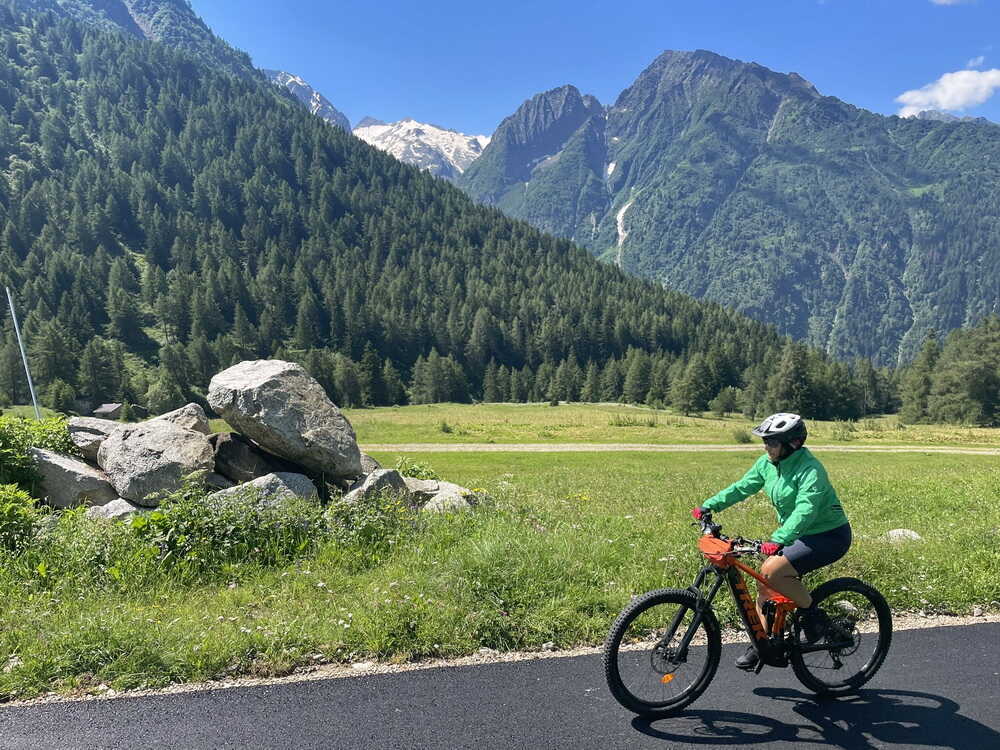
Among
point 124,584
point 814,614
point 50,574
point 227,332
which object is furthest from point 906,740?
point 227,332

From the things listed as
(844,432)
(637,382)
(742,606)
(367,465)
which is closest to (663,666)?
(742,606)

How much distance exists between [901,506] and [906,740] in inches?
561

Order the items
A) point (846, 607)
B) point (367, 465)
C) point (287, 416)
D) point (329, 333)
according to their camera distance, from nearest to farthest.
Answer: point (846, 607) < point (287, 416) < point (367, 465) < point (329, 333)

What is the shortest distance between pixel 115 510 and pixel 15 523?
93.7 inches

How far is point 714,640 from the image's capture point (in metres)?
6.29

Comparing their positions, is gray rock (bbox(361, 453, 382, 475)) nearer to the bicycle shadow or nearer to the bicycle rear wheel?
the bicycle shadow

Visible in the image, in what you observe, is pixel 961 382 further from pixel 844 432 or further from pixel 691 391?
pixel 844 432

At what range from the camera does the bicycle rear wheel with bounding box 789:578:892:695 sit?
6.53 m

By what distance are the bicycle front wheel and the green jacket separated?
47.5 inches

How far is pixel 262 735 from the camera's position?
5.60 m

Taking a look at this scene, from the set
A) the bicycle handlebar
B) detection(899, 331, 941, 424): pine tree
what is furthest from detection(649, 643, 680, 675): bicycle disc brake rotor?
detection(899, 331, 941, 424): pine tree

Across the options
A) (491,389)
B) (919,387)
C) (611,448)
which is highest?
(919,387)

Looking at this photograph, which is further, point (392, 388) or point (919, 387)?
point (392, 388)

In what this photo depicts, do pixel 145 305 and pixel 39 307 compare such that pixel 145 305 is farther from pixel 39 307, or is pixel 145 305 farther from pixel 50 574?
pixel 50 574
